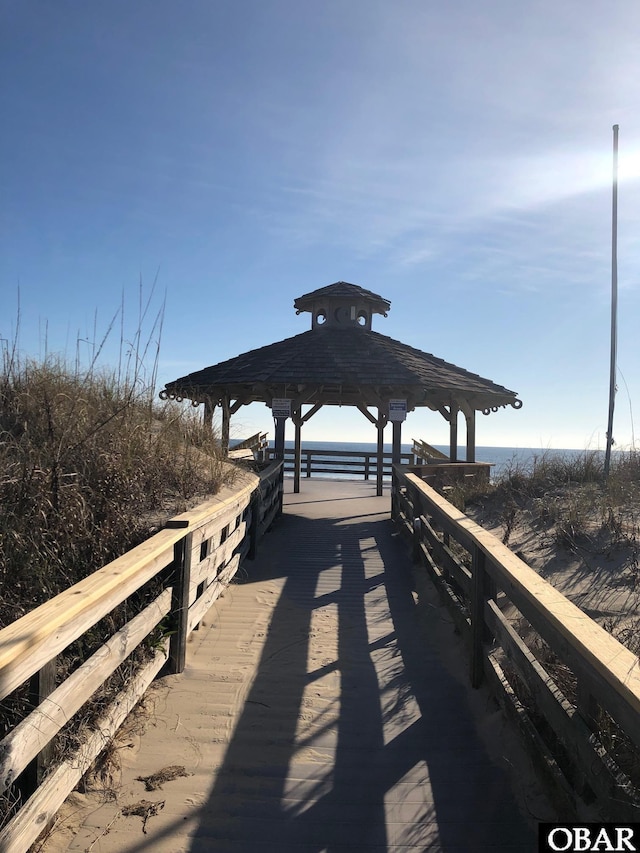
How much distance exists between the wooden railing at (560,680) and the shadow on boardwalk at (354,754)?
0.31 m

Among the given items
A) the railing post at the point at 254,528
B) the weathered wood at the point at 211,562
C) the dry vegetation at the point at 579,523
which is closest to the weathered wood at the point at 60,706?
the weathered wood at the point at 211,562

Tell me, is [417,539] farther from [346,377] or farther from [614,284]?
[614,284]

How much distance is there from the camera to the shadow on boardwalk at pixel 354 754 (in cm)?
248

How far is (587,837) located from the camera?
6.94 ft

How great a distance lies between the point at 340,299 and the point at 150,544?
12.2 metres

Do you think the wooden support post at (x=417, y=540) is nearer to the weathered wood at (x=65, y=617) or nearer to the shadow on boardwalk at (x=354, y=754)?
the shadow on boardwalk at (x=354, y=754)

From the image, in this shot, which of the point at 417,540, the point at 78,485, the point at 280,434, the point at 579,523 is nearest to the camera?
the point at 78,485

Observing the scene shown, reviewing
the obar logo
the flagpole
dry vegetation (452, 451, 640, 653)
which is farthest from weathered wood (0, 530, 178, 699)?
the flagpole

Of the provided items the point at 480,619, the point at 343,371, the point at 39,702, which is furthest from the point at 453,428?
the point at 39,702

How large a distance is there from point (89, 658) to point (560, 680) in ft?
7.22

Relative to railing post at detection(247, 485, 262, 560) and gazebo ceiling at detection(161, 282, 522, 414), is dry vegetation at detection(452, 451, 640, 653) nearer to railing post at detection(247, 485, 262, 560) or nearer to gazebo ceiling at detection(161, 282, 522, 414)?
railing post at detection(247, 485, 262, 560)

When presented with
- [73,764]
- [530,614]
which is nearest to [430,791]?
[530,614]

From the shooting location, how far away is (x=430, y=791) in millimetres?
2781

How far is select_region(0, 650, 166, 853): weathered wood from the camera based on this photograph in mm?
1940
